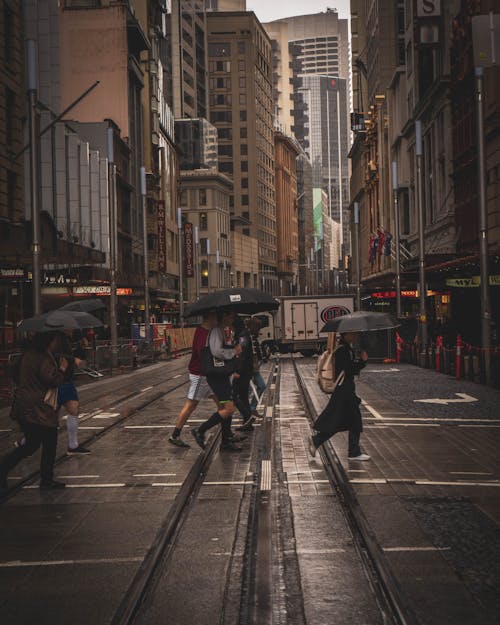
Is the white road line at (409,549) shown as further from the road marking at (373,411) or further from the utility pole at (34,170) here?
the utility pole at (34,170)

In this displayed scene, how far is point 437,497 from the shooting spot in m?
9.46

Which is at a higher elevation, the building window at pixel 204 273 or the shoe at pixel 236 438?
the building window at pixel 204 273

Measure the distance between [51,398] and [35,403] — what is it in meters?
0.23

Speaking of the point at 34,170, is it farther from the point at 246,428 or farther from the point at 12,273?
the point at 246,428

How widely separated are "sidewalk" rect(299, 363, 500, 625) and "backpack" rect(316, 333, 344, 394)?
3.30 ft

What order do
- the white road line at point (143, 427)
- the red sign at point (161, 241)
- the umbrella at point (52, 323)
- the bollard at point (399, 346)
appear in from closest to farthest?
the umbrella at point (52, 323), the white road line at point (143, 427), the bollard at point (399, 346), the red sign at point (161, 241)

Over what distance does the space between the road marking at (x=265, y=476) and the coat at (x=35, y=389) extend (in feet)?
7.63

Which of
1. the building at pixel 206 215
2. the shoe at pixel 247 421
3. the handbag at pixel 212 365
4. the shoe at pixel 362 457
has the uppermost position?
the building at pixel 206 215

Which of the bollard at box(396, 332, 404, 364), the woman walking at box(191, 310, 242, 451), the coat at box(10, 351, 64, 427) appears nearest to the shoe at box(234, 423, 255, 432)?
the woman walking at box(191, 310, 242, 451)

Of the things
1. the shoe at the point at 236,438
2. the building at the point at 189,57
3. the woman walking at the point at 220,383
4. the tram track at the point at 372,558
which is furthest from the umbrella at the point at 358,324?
the building at the point at 189,57

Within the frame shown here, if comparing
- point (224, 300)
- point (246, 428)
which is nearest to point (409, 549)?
point (224, 300)

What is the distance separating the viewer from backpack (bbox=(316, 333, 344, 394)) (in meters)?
12.0

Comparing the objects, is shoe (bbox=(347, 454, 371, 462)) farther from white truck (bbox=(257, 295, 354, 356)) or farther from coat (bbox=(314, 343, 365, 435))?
white truck (bbox=(257, 295, 354, 356))

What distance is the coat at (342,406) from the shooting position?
11.8m
